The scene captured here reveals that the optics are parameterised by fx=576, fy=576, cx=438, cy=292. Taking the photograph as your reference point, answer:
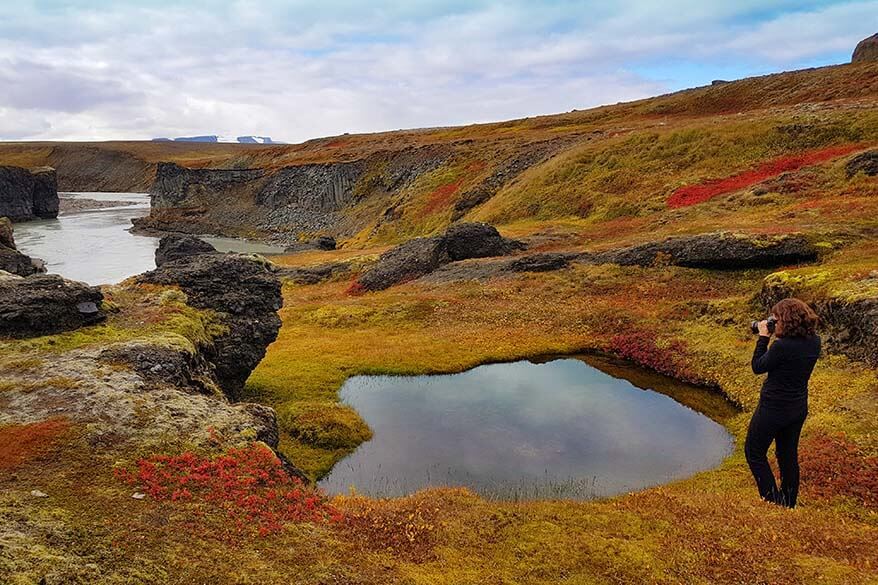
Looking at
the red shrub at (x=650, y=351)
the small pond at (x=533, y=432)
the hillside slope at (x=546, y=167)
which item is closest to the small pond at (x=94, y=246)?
the hillside slope at (x=546, y=167)

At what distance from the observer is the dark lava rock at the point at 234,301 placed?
29209 millimetres

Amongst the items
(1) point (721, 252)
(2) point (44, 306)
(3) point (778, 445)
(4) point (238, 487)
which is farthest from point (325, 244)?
(3) point (778, 445)

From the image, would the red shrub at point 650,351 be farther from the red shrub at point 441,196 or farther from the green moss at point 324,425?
the red shrub at point 441,196

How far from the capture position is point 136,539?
1157 cm

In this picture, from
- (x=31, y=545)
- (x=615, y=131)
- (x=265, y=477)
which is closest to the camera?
(x=31, y=545)

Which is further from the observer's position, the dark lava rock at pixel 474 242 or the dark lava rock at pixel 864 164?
the dark lava rock at pixel 474 242

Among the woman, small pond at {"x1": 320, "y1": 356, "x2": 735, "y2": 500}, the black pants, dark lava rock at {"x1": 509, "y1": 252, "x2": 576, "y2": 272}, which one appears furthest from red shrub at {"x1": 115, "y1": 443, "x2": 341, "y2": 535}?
dark lava rock at {"x1": 509, "y1": 252, "x2": 576, "y2": 272}

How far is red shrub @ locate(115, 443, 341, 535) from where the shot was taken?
44.3 feet

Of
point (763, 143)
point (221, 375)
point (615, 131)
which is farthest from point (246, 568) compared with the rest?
point (615, 131)

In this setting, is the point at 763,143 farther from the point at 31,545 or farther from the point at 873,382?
the point at 31,545

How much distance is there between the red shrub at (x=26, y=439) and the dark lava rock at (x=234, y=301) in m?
12.3

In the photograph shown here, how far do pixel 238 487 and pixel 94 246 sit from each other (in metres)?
125

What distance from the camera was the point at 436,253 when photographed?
207 ft

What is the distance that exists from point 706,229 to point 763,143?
3072 centimetres
